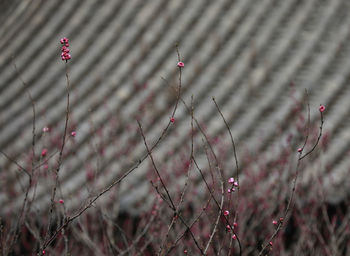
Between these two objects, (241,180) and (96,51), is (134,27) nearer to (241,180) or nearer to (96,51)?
(96,51)

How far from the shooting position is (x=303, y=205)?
4.21 m

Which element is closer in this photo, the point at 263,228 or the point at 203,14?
the point at 263,228

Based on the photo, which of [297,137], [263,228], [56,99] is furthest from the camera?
[56,99]

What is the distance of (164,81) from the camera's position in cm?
584

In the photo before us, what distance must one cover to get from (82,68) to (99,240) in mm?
2275

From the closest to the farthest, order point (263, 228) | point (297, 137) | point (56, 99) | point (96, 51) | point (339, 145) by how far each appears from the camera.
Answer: point (263, 228)
point (297, 137)
point (339, 145)
point (56, 99)
point (96, 51)

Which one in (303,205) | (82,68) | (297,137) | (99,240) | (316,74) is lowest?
(99,240)

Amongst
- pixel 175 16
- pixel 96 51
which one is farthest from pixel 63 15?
pixel 175 16

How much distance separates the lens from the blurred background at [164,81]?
5.07 m

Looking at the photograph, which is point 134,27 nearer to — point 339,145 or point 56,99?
point 56,99

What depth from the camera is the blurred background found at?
5066 millimetres

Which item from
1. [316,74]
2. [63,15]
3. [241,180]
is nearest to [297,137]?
[241,180]

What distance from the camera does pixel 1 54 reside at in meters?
6.32

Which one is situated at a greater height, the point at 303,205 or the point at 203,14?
the point at 203,14
